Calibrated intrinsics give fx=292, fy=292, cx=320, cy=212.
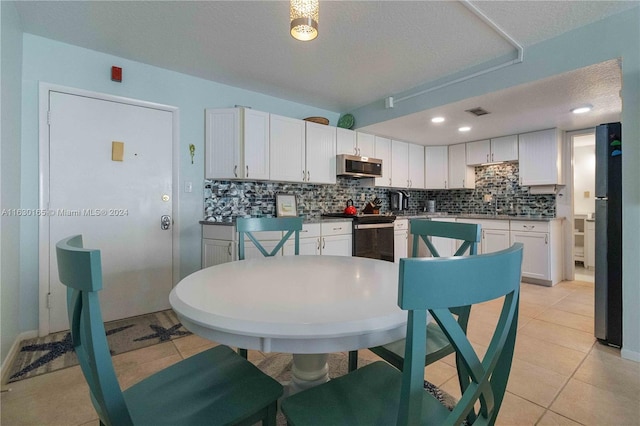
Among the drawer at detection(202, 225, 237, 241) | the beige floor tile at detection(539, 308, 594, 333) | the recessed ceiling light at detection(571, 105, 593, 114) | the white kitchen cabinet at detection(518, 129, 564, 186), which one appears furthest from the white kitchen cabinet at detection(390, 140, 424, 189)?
the drawer at detection(202, 225, 237, 241)

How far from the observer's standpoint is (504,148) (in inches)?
174

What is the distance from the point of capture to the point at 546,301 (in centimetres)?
326

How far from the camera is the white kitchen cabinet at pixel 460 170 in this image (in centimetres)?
492

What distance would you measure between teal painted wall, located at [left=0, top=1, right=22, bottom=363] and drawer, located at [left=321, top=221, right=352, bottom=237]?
2545 millimetres

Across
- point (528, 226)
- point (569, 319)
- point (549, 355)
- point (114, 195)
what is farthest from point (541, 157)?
point (114, 195)

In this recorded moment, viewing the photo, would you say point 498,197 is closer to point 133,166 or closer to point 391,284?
point 391,284

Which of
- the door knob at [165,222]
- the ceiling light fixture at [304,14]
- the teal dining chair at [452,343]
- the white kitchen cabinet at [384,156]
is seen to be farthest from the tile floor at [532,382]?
the white kitchen cabinet at [384,156]

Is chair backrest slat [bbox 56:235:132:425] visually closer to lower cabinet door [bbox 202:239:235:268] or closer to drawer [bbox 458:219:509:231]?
lower cabinet door [bbox 202:239:235:268]

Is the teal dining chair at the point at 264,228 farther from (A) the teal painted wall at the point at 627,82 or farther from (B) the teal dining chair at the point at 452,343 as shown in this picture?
(A) the teal painted wall at the point at 627,82

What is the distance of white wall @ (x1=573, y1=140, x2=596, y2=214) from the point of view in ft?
17.6

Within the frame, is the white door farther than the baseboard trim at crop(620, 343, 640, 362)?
Yes

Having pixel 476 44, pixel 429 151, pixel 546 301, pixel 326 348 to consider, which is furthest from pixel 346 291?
pixel 429 151

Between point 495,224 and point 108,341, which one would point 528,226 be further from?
point 108,341

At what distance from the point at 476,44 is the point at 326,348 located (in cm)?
277
